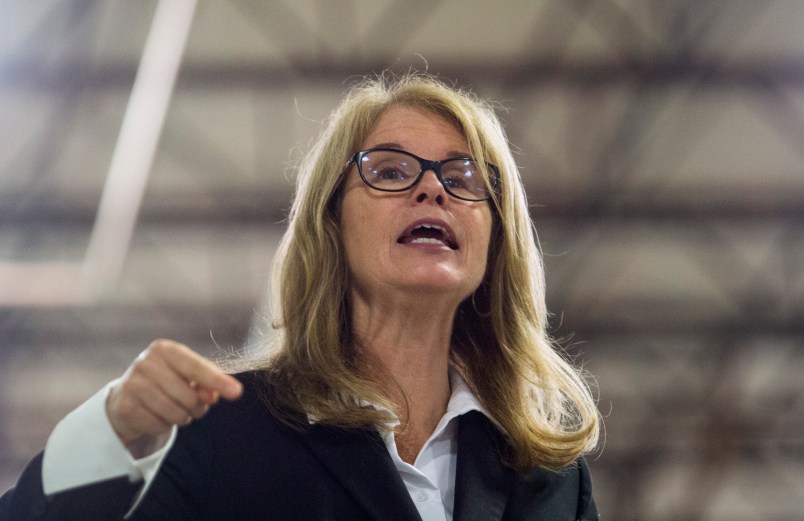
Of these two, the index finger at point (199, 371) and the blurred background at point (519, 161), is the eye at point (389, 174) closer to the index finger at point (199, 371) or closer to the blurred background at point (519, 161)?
the index finger at point (199, 371)

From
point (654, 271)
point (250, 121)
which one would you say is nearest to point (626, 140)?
point (654, 271)

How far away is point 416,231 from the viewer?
1.93m

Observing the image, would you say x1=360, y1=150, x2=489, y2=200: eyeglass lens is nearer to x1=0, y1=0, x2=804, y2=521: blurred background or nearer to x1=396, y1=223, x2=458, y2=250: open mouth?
x1=396, y1=223, x2=458, y2=250: open mouth

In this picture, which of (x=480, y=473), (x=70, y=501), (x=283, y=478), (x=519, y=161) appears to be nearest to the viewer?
(x=70, y=501)

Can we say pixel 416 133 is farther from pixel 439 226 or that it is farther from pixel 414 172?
pixel 439 226

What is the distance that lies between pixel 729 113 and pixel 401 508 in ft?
17.9

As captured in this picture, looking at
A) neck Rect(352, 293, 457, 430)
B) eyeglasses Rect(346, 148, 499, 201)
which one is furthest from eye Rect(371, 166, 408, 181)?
neck Rect(352, 293, 457, 430)

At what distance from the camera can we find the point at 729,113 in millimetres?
6414

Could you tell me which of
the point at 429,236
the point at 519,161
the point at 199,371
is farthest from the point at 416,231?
the point at 519,161

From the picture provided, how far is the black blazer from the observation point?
1.54 metres

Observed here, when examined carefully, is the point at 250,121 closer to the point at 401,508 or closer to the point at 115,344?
the point at 115,344

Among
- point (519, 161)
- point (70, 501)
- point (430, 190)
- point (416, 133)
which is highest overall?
point (519, 161)

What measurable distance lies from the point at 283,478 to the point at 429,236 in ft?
1.81

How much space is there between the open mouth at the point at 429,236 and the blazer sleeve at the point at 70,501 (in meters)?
0.70
